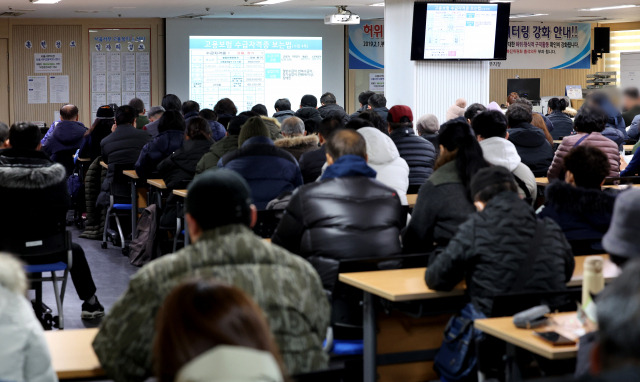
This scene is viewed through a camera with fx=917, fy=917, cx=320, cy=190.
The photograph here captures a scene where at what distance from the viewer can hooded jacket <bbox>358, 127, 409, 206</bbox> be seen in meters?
6.07

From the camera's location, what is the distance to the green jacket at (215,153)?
7199mm

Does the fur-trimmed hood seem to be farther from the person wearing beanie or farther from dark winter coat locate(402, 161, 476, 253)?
dark winter coat locate(402, 161, 476, 253)

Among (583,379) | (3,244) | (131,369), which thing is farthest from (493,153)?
(583,379)

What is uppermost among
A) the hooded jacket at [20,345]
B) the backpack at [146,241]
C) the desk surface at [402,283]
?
the hooded jacket at [20,345]

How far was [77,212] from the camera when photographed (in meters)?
10.6

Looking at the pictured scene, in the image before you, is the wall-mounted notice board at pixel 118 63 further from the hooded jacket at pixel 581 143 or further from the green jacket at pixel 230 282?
the green jacket at pixel 230 282

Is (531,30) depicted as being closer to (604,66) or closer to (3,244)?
(604,66)

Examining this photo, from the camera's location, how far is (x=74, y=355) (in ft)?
10.00

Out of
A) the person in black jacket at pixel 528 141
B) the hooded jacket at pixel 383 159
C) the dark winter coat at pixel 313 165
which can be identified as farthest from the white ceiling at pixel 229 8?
the hooded jacket at pixel 383 159

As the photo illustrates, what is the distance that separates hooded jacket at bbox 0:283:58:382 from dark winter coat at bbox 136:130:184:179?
554cm

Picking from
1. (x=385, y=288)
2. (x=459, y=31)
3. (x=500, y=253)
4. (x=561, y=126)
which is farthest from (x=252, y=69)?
(x=500, y=253)

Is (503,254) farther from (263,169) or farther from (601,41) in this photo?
(601,41)

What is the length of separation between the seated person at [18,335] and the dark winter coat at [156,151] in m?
5.54

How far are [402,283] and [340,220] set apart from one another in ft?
1.64
